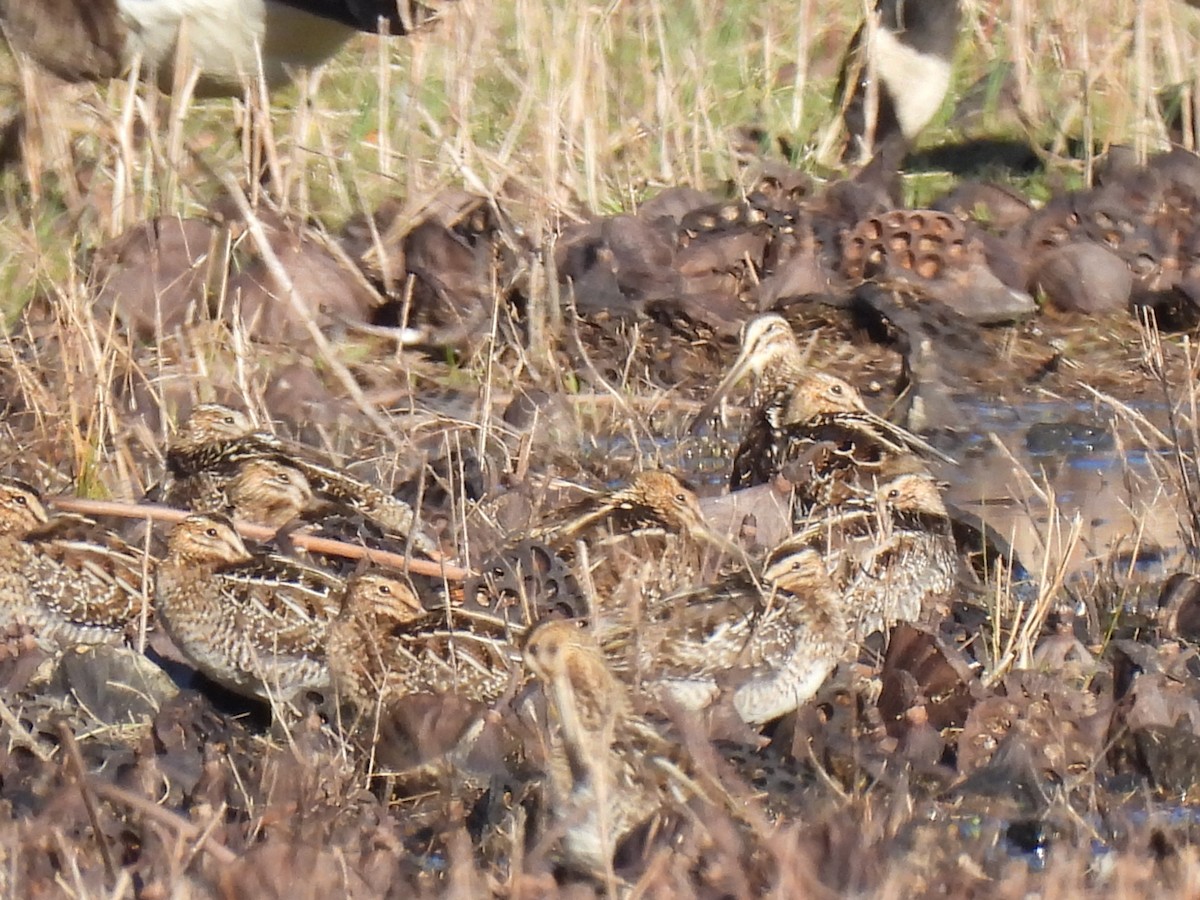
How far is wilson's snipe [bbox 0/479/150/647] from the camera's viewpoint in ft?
17.3

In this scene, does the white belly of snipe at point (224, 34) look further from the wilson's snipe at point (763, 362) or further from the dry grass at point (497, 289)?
the wilson's snipe at point (763, 362)

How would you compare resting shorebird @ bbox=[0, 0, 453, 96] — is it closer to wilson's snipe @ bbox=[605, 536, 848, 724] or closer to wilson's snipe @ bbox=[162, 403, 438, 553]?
wilson's snipe @ bbox=[162, 403, 438, 553]

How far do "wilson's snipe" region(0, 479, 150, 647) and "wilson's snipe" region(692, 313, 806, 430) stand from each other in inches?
75.1

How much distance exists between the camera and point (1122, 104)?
9.86m

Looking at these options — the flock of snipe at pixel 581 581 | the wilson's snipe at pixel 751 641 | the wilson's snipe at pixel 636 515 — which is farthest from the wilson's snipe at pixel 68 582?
the wilson's snipe at pixel 751 641

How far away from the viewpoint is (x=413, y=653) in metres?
4.55

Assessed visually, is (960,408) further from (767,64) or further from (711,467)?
(767,64)

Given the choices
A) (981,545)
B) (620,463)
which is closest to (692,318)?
(620,463)

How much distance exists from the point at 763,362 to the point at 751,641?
2125 mm

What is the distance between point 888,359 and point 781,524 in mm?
2004

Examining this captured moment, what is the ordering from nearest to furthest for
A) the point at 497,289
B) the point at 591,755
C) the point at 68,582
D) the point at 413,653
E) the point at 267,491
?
the point at 591,755, the point at 413,653, the point at 68,582, the point at 267,491, the point at 497,289

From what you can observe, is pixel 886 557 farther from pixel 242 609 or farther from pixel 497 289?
pixel 497 289

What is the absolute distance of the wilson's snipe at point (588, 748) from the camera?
136 inches

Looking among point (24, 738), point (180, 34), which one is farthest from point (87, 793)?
point (180, 34)
